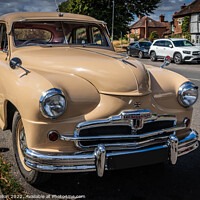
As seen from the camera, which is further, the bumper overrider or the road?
the road

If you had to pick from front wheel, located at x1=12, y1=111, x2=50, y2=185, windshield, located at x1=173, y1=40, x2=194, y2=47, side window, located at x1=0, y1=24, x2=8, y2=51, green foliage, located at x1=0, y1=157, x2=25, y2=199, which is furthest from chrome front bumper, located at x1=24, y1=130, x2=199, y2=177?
windshield, located at x1=173, y1=40, x2=194, y2=47

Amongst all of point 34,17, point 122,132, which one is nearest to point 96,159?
point 122,132

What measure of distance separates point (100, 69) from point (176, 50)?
15.8m

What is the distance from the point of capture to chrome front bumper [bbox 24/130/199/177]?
2523 millimetres

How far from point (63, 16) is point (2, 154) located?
2238mm

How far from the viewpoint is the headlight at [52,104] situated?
99.6 inches

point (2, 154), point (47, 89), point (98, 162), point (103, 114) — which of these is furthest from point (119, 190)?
point (2, 154)

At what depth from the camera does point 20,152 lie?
125 inches

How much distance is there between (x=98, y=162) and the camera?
255 centimetres

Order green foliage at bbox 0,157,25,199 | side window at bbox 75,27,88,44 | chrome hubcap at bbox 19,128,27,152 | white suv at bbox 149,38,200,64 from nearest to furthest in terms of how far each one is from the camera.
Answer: green foliage at bbox 0,157,25,199 < chrome hubcap at bbox 19,128,27,152 < side window at bbox 75,27,88,44 < white suv at bbox 149,38,200,64

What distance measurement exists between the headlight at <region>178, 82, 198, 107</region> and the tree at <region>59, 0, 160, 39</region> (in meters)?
32.6

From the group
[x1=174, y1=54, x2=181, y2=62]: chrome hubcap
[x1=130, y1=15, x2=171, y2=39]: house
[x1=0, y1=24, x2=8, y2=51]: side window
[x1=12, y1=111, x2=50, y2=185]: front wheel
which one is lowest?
[x1=12, y1=111, x2=50, y2=185]: front wheel

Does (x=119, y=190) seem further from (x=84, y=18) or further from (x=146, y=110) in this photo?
(x=84, y=18)

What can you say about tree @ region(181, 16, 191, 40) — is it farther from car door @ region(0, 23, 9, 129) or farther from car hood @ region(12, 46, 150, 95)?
car hood @ region(12, 46, 150, 95)
